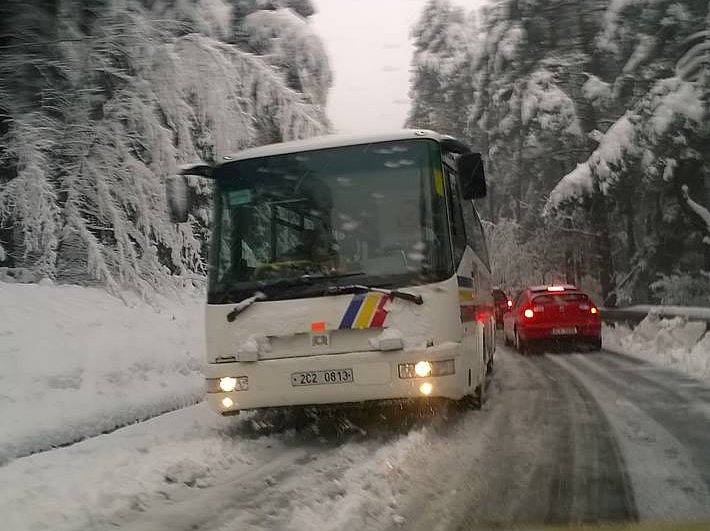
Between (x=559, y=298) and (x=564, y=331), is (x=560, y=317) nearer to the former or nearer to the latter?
(x=564, y=331)

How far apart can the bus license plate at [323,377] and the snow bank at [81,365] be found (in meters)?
2.57

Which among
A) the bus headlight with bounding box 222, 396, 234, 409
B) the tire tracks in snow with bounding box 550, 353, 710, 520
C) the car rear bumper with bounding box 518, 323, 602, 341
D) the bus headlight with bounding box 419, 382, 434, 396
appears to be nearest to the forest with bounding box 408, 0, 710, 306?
the tire tracks in snow with bounding box 550, 353, 710, 520

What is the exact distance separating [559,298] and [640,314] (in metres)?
2.85

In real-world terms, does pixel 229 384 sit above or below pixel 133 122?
below

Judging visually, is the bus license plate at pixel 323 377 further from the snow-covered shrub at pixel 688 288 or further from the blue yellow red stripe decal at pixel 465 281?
the snow-covered shrub at pixel 688 288

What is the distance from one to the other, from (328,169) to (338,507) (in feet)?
11.8

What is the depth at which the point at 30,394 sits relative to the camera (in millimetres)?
8234

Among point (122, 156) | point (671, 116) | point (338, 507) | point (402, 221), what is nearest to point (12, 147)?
point (122, 156)

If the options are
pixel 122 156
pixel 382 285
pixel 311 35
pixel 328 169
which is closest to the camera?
pixel 382 285

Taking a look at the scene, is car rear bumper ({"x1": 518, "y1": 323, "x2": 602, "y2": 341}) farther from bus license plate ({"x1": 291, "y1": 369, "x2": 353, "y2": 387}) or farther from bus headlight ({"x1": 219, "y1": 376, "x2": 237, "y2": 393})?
bus headlight ({"x1": 219, "y1": 376, "x2": 237, "y2": 393})

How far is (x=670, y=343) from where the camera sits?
48.4ft

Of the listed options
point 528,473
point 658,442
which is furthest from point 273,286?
point 658,442

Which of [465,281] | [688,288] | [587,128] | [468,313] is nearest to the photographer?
[465,281]

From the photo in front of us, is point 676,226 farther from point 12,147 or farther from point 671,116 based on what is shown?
point 12,147
